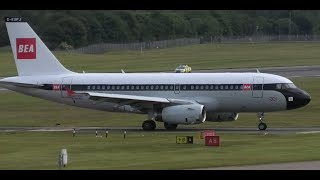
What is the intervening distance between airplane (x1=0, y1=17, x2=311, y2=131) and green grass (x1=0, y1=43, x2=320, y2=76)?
48.6 m

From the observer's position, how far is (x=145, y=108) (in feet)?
163

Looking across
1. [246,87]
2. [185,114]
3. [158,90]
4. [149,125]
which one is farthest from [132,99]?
[246,87]

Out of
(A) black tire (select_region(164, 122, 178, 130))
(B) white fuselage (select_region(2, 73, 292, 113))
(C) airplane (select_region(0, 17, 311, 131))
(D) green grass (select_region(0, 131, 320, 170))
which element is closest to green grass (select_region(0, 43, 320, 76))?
(C) airplane (select_region(0, 17, 311, 131))

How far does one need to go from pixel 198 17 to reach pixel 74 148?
11390 cm

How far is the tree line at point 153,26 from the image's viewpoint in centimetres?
11569

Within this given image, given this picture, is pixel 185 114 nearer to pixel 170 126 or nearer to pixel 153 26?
pixel 170 126

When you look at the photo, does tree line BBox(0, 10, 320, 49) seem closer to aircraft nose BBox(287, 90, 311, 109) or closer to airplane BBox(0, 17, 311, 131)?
airplane BBox(0, 17, 311, 131)

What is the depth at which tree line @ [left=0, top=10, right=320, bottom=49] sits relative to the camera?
4555 inches

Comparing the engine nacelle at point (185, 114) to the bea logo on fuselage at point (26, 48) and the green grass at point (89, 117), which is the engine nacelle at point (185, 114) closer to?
the green grass at point (89, 117)

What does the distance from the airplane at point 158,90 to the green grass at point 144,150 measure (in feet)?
9.83

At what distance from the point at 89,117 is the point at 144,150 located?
84.2ft

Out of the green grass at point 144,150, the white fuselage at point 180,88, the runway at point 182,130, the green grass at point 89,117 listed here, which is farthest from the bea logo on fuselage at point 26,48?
the green grass at point 144,150

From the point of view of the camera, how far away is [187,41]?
157625 mm

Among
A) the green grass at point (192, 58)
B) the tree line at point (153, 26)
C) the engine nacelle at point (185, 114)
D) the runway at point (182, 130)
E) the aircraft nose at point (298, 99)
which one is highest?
the tree line at point (153, 26)
